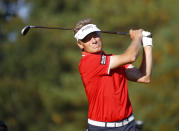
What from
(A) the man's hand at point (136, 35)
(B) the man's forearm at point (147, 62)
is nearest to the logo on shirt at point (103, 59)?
(A) the man's hand at point (136, 35)

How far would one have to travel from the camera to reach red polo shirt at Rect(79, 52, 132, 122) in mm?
4043

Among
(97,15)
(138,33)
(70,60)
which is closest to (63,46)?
(70,60)

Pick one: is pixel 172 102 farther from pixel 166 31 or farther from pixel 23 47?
pixel 23 47

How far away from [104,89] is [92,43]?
0.48 m

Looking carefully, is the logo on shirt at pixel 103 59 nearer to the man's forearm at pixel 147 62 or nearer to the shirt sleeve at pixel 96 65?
the shirt sleeve at pixel 96 65

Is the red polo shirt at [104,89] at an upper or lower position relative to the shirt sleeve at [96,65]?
lower

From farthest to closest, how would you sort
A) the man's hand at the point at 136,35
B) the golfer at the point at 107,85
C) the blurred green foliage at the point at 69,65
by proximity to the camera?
1. the blurred green foliage at the point at 69,65
2. the man's hand at the point at 136,35
3. the golfer at the point at 107,85

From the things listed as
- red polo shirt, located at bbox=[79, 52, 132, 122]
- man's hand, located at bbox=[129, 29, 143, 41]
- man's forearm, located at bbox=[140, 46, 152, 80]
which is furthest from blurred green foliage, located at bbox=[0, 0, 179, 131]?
man's hand, located at bbox=[129, 29, 143, 41]

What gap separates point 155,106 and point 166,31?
392 centimetres

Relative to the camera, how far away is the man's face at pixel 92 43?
421cm

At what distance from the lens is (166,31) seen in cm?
2186

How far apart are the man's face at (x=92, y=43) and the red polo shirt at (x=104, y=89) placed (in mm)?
94

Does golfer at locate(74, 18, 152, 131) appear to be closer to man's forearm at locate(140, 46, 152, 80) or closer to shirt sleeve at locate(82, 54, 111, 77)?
shirt sleeve at locate(82, 54, 111, 77)

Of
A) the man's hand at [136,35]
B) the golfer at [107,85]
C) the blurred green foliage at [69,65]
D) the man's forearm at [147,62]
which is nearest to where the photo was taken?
the golfer at [107,85]
